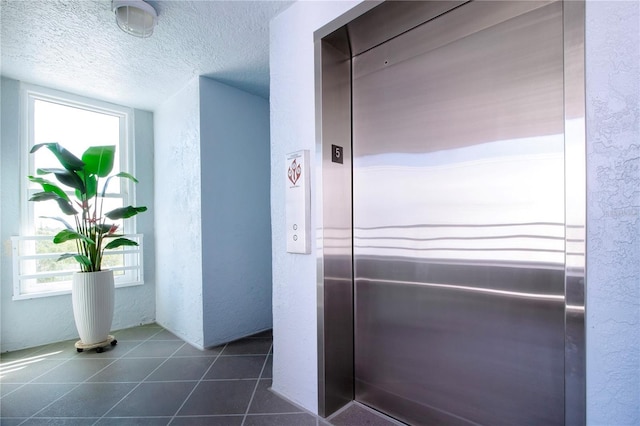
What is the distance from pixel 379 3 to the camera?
128 cm

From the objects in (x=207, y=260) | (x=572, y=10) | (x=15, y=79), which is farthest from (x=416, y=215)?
(x=15, y=79)

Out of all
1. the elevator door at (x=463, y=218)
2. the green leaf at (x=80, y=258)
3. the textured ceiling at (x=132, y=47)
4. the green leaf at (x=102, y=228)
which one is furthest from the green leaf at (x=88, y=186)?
the elevator door at (x=463, y=218)

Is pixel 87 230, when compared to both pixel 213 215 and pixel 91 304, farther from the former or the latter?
pixel 213 215

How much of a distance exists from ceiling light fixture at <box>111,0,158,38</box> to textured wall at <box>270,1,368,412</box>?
2.43 ft

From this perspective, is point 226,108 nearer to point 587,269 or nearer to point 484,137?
point 484,137

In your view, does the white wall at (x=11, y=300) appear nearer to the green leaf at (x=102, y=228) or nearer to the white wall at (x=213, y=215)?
the green leaf at (x=102, y=228)

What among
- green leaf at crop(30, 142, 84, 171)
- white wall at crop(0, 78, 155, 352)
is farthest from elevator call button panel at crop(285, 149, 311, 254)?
white wall at crop(0, 78, 155, 352)

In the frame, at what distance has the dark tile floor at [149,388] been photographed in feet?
5.14

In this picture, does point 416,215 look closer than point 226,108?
Yes

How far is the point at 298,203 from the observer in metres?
1.63

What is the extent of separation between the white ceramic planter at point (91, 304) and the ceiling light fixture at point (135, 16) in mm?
1979

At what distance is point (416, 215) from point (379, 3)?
101 cm

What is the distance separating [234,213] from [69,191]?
1.65 m

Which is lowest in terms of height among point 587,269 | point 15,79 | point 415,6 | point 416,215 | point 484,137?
point 587,269
